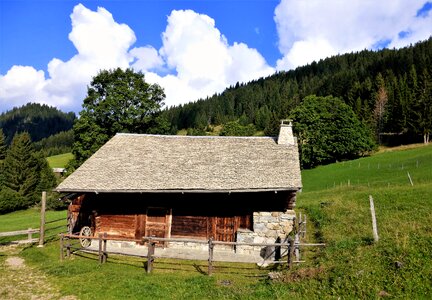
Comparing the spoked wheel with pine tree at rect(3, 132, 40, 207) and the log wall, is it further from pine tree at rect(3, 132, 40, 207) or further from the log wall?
pine tree at rect(3, 132, 40, 207)

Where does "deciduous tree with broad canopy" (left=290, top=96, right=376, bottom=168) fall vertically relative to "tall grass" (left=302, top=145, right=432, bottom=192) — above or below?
above

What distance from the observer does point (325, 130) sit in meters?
57.0

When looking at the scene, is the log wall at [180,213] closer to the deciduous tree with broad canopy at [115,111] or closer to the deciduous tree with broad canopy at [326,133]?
the deciduous tree with broad canopy at [115,111]

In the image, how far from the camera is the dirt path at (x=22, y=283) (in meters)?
10.9

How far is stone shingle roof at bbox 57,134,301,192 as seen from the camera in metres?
16.1

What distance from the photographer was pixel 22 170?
54.6m

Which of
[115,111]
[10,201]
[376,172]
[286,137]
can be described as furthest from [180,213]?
[10,201]

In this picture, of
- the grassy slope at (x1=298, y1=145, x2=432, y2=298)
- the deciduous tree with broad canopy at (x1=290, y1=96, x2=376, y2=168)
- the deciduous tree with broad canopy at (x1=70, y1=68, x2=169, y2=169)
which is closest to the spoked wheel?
the grassy slope at (x1=298, y1=145, x2=432, y2=298)

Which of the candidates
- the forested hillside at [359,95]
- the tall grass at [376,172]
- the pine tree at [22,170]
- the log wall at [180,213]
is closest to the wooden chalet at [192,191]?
the log wall at [180,213]

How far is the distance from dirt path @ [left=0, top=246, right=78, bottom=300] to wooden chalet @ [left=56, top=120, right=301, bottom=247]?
12.4 feet

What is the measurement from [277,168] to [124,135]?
35.3 feet

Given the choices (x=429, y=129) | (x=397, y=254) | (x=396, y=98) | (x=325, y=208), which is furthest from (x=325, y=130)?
(x=397, y=254)

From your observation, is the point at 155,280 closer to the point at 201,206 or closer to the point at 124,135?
the point at 201,206

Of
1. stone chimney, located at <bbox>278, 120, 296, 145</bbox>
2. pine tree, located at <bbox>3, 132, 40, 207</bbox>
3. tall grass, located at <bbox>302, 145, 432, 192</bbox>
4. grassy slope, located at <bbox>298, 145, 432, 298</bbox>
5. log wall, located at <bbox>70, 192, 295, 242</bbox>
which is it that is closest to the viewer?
grassy slope, located at <bbox>298, 145, 432, 298</bbox>
